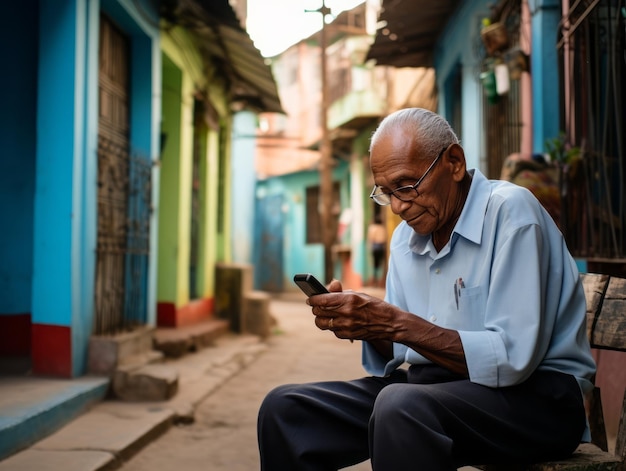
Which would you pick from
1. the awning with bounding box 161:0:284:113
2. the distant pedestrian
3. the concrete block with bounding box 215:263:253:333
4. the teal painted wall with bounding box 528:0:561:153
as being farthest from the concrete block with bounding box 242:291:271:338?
the distant pedestrian

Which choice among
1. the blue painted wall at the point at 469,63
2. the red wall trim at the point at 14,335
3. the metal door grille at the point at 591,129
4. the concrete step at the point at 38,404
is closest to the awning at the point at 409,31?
the blue painted wall at the point at 469,63

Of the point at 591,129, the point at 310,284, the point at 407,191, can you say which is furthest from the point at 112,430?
the point at 591,129

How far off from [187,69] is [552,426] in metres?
7.45

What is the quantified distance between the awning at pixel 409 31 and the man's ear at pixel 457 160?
20.4ft

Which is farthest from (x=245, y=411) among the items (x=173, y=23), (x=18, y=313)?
(x=173, y=23)

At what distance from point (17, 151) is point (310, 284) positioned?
423 centimetres

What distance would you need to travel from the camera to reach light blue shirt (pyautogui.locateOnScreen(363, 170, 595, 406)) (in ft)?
5.60

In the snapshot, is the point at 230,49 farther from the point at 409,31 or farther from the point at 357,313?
the point at 357,313

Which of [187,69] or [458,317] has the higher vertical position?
[187,69]

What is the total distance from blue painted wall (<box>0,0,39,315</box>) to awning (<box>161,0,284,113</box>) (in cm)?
186

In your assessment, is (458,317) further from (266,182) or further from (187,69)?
(266,182)

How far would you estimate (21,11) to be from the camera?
5.29 m

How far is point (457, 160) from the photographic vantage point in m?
2.00

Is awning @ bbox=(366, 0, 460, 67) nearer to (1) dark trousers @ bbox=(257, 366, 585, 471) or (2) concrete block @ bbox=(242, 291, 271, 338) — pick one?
(2) concrete block @ bbox=(242, 291, 271, 338)
